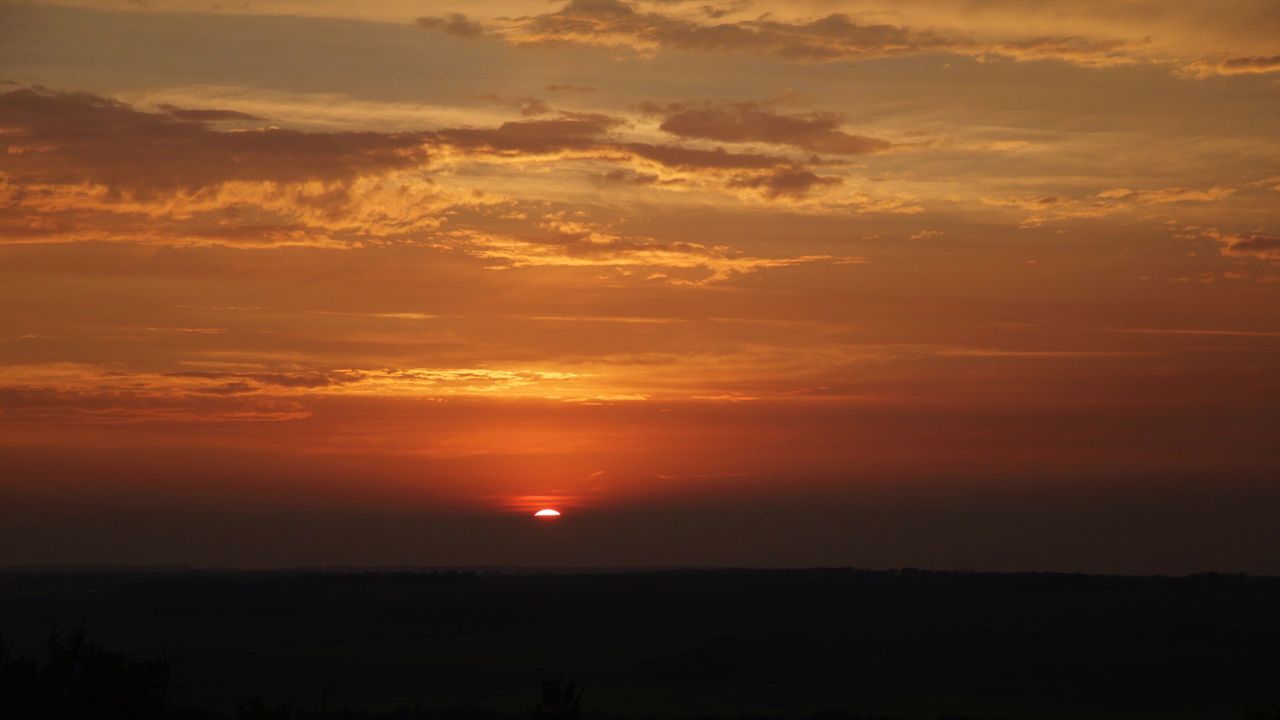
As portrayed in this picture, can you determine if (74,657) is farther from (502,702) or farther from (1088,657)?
(1088,657)

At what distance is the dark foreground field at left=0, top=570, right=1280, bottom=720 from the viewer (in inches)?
3558

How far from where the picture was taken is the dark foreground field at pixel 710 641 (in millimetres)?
90375

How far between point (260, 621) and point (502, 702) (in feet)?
168

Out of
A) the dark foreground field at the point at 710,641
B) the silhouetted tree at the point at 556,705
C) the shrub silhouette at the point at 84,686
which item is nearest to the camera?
the silhouetted tree at the point at 556,705

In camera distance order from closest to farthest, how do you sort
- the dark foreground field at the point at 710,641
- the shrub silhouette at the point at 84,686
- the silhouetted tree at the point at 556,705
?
the silhouetted tree at the point at 556,705
the shrub silhouette at the point at 84,686
the dark foreground field at the point at 710,641

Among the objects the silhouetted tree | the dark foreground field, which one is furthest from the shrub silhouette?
the dark foreground field

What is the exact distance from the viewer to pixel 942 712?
84500 mm

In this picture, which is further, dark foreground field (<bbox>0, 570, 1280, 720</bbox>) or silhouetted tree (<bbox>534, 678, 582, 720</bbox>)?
dark foreground field (<bbox>0, 570, 1280, 720</bbox>)

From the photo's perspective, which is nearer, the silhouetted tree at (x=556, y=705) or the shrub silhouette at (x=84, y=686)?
the silhouetted tree at (x=556, y=705)

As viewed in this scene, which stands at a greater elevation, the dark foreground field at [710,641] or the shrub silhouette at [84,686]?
the dark foreground field at [710,641]

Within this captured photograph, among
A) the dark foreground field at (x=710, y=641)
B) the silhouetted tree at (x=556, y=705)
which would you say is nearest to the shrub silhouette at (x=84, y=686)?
the silhouetted tree at (x=556, y=705)

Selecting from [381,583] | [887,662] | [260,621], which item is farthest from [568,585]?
[887,662]

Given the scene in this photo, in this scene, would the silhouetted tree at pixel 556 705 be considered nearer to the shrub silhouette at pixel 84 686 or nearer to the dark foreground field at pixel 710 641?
the shrub silhouette at pixel 84 686

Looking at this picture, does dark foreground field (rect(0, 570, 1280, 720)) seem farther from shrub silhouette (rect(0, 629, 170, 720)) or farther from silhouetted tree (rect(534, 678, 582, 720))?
silhouetted tree (rect(534, 678, 582, 720))
